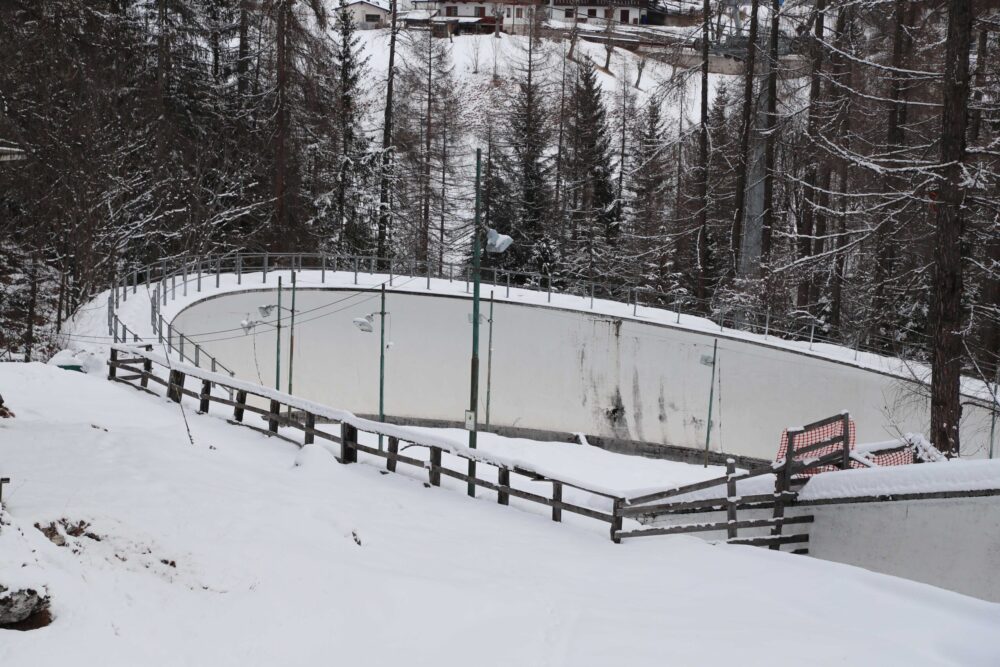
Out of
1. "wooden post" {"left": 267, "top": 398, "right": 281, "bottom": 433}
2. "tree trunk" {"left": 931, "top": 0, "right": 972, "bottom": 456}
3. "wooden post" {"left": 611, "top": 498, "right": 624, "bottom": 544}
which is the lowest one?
"wooden post" {"left": 611, "top": 498, "right": 624, "bottom": 544}

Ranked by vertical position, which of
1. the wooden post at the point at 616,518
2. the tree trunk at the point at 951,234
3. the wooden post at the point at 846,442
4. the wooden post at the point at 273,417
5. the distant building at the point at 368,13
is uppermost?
the distant building at the point at 368,13

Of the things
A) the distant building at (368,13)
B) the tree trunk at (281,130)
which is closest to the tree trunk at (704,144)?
the tree trunk at (281,130)

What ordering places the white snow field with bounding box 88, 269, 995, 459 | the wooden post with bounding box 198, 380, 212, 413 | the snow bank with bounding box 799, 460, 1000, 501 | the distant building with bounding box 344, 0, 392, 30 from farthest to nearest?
1. the distant building with bounding box 344, 0, 392, 30
2. the white snow field with bounding box 88, 269, 995, 459
3. the wooden post with bounding box 198, 380, 212, 413
4. the snow bank with bounding box 799, 460, 1000, 501

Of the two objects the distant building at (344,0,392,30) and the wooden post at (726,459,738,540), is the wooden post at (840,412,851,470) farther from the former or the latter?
the distant building at (344,0,392,30)

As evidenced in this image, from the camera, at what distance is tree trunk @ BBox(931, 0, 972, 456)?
13.1m

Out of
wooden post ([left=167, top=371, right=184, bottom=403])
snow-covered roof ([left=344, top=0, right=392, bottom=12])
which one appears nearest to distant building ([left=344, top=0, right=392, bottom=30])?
snow-covered roof ([left=344, top=0, right=392, bottom=12])

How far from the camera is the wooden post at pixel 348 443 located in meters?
13.1

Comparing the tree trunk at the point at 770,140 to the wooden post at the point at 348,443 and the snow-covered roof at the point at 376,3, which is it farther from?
the snow-covered roof at the point at 376,3

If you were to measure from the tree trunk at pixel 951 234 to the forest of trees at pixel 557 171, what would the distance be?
3 cm

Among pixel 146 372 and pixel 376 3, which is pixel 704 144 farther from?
pixel 376 3

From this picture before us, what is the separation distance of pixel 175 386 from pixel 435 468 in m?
5.97

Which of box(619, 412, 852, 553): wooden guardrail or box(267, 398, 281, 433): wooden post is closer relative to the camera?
box(619, 412, 852, 553): wooden guardrail

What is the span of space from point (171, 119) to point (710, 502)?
33.7m

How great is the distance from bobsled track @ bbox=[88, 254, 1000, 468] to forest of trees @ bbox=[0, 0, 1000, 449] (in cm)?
183
